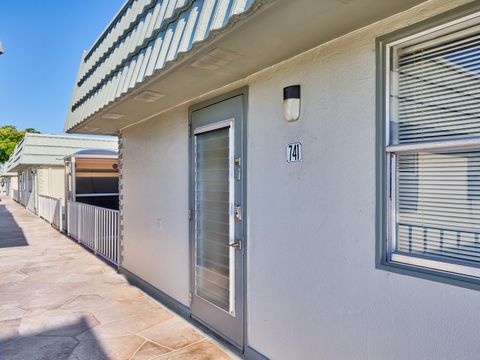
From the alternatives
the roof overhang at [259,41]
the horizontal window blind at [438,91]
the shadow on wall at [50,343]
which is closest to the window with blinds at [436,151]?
the horizontal window blind at [438,91]

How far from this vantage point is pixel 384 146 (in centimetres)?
207

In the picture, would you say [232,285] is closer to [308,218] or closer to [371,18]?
[308,218]

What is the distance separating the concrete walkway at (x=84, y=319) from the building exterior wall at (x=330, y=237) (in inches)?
37.3

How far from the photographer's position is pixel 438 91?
6.13 feet

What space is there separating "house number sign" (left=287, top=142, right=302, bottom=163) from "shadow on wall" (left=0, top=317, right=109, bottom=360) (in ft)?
8.11

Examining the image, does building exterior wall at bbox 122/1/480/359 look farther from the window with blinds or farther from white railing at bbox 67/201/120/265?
white railing at bbox 67/201/120/265

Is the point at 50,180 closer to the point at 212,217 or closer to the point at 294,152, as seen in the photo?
the point at 212,217

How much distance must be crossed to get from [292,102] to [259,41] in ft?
1.71

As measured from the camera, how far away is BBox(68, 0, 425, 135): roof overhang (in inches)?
74.7

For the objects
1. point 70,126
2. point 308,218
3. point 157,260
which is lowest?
point 157,260

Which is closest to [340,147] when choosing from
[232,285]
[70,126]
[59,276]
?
[232,285]

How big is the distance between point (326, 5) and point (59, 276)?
19.7 ft

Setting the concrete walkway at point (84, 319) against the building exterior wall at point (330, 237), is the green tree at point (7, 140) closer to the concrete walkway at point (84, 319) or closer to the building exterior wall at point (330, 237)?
the concrete walkway at point (84, 319)

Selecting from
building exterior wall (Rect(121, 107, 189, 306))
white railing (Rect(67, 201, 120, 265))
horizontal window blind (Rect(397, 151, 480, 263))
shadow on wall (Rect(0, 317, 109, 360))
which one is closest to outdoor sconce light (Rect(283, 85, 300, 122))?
horizontal window blind (Rect(397, 151, 480, 263))
